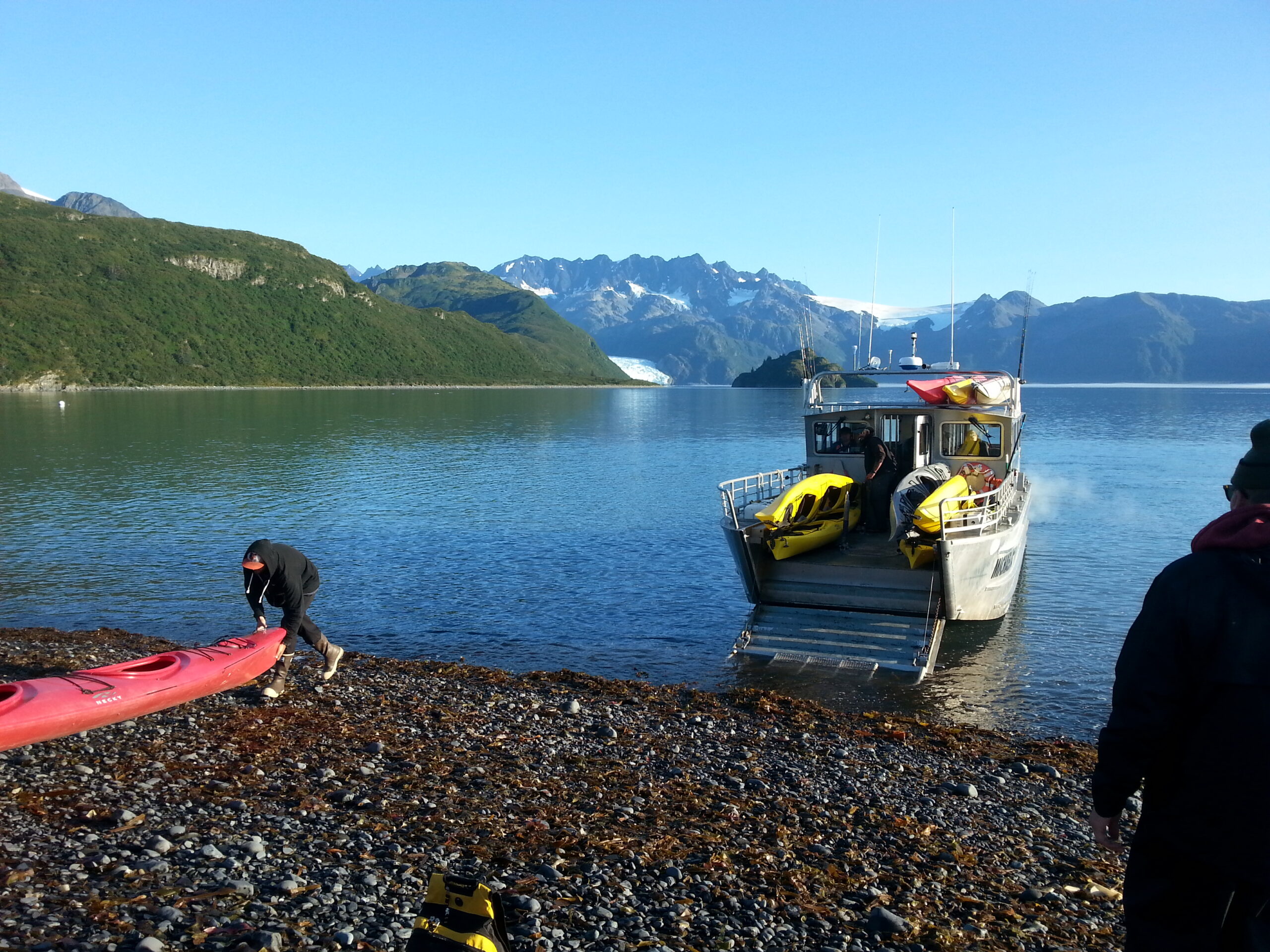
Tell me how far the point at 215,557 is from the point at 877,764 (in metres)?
21.2

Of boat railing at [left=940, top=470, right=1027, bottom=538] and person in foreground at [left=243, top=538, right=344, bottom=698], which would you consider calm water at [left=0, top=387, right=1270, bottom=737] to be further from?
person in foreground at [left=243, top=538, right=344, bottom=698]

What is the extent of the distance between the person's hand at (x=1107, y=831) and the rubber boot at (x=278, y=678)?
1092 cm

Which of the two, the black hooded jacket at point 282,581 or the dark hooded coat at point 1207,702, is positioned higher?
the dark hooded coat at point 1207,702

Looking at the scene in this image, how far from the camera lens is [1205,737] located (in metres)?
3.65

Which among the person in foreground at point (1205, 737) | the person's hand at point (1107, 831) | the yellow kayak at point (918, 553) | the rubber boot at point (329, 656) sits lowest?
the rubber boot at point (329, 656)

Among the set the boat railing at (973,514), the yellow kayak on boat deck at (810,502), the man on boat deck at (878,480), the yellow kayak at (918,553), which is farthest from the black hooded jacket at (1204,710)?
the man on boat deck at (878,480)

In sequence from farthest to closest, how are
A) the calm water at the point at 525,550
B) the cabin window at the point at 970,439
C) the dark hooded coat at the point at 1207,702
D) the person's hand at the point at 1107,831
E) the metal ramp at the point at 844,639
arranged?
1. the cabin window at the point at 970,439
2. the calm water at the point at 525,550
3. the metal ramp at the point at 844,639
4. the person's hand at the point at 1107,831
5. the dark hooded coat at the point at 1207,702

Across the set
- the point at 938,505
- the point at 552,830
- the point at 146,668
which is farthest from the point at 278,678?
the point at 938,505

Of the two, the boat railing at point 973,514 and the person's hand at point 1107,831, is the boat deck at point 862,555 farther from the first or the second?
the person's hand at point 1107,831

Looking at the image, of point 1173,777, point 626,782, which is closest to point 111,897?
point 626,782

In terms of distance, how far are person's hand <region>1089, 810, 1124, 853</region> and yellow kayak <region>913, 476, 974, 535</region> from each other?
12.3 meters

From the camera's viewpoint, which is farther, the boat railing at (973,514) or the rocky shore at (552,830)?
the boat railing at (973,514)

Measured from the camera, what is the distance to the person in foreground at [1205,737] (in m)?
3.54

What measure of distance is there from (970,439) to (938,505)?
484cm
